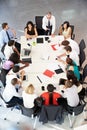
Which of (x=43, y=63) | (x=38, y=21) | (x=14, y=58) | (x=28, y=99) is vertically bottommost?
(x=28, y=99)

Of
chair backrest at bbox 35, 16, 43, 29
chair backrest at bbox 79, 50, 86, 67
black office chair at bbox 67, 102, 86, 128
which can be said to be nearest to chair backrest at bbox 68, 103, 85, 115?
black office chair at bbox 67, 102, 86, 128

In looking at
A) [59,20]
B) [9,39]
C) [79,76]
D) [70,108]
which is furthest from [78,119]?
[59,20]

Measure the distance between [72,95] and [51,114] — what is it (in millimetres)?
559

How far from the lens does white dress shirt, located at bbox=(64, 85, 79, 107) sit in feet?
17.4

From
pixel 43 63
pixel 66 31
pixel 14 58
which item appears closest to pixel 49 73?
pixel 43 63

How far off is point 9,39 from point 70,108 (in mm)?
2852

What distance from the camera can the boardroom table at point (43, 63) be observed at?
584cm

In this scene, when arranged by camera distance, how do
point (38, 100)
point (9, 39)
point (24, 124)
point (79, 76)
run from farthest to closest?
point (9, 39) → point (79, 76) → point (24, 124) → point (38, 100)

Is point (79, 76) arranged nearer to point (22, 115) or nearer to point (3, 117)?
point (22, 115)

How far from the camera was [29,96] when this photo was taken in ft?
17.4

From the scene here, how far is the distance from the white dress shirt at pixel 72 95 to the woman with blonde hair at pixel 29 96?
64 centimetres

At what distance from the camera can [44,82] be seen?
19.1ft

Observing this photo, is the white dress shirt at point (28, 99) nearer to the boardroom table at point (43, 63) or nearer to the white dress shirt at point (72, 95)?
the boardroom table at point (43, 63)

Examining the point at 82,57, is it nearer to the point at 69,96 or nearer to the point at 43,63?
the point at 43,63
